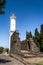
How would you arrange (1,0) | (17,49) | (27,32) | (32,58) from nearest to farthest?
(1,0) < (32,58) < (17,49) < (27,32)

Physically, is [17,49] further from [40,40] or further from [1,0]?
[40,40]

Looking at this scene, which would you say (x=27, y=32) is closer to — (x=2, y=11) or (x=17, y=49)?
(x=17, y=49)

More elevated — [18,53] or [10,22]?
[10,22]

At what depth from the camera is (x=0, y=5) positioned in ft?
42.0

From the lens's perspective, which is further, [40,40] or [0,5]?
[40,40]

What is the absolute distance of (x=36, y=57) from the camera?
1920cm

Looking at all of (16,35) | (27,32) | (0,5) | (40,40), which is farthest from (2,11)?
(27,32)

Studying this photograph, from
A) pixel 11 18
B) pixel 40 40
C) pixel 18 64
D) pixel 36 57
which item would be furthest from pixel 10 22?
pixel 18 64

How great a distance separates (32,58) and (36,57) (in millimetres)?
581

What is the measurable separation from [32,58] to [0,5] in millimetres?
7852

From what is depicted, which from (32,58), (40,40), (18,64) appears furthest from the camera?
(40,40)

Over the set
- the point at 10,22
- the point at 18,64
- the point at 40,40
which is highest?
the point at 10,22

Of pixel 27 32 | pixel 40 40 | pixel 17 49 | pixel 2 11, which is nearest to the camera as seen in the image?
pixel 2 11

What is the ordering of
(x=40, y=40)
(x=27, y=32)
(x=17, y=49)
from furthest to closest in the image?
(x=27, y=32), (x=40, y=40), (x=17, y=49)
